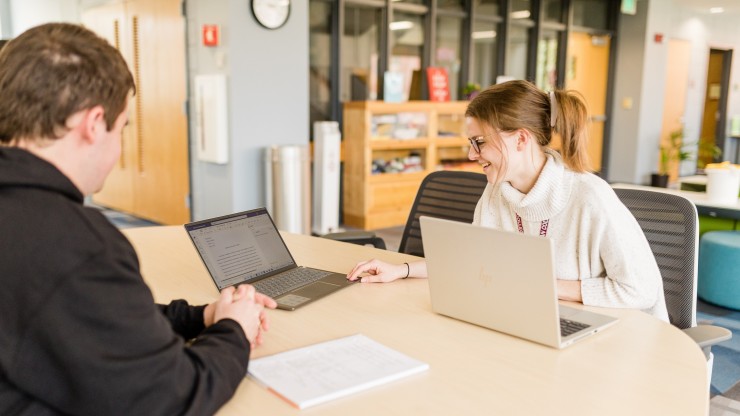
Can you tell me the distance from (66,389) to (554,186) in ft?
4.23

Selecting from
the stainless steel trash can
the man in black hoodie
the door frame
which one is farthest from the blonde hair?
the door frame

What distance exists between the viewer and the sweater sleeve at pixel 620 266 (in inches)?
62.0

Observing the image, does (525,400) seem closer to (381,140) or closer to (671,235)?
(671,235)

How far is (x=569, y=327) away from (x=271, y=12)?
12.8ft

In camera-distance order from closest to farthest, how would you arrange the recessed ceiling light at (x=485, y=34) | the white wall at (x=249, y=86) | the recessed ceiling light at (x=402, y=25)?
the white wall at (x=249, y=86)
the recessed ceiling light at (x=402, y=25)
the recessed ceiling light at (x=485, y=34)

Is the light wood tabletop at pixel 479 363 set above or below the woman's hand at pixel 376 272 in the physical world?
below

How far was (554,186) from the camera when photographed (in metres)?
1.71

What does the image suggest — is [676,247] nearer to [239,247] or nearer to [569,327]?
[569,327]

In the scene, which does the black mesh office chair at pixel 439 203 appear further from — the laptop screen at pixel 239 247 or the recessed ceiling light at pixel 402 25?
the recessed ceiling light at pixel 402 25

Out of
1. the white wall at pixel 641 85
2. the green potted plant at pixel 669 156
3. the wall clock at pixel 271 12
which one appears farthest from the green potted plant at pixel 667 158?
the wall clock at pixel 271 12

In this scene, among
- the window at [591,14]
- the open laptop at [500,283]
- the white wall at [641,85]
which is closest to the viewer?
the open laptop at [500,283]

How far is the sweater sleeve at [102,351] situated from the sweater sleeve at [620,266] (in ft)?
3.51

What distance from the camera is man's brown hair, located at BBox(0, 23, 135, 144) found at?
90 cm

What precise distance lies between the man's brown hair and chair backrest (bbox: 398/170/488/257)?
5.54ft
